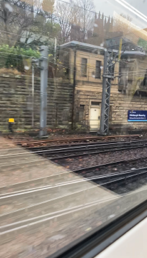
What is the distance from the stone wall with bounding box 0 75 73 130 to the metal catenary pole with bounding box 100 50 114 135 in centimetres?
141

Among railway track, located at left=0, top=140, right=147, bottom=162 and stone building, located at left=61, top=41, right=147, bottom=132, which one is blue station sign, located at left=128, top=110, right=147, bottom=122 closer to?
stone building, located at left=61, top=41, right=147, bottom=132

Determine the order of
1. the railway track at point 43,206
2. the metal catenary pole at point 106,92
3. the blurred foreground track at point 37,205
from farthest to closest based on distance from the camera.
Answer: the metal catenary pole at point 106,92 → the railway track at point 43,206 → the blurred foreground track at point 37,205

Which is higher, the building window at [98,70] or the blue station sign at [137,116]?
the building window at [98,70]

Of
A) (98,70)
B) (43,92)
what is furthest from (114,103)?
(43,92)

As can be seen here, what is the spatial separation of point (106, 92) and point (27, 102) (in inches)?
134

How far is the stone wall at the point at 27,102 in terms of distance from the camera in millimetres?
6996

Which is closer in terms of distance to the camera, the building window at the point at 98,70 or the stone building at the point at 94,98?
the building window at the point at 98,70

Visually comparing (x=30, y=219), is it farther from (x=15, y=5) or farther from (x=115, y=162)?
(x=15, y=5)

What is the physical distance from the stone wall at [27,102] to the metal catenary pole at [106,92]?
1414 millimetres

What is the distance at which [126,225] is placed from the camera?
34.7 inches

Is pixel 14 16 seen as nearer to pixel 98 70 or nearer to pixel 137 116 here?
pixel 98 70

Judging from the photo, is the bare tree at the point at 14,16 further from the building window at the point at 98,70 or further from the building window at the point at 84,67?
the building window at the point at 98,70

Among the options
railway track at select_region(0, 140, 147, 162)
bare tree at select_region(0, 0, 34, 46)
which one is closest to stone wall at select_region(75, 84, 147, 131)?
railway track at select_region(0, 140, 147, 162)

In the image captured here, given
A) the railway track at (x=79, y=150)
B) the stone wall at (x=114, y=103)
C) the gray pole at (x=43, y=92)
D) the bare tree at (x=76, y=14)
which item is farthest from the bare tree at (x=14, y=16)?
the stone wall at (x=114, y=103)
